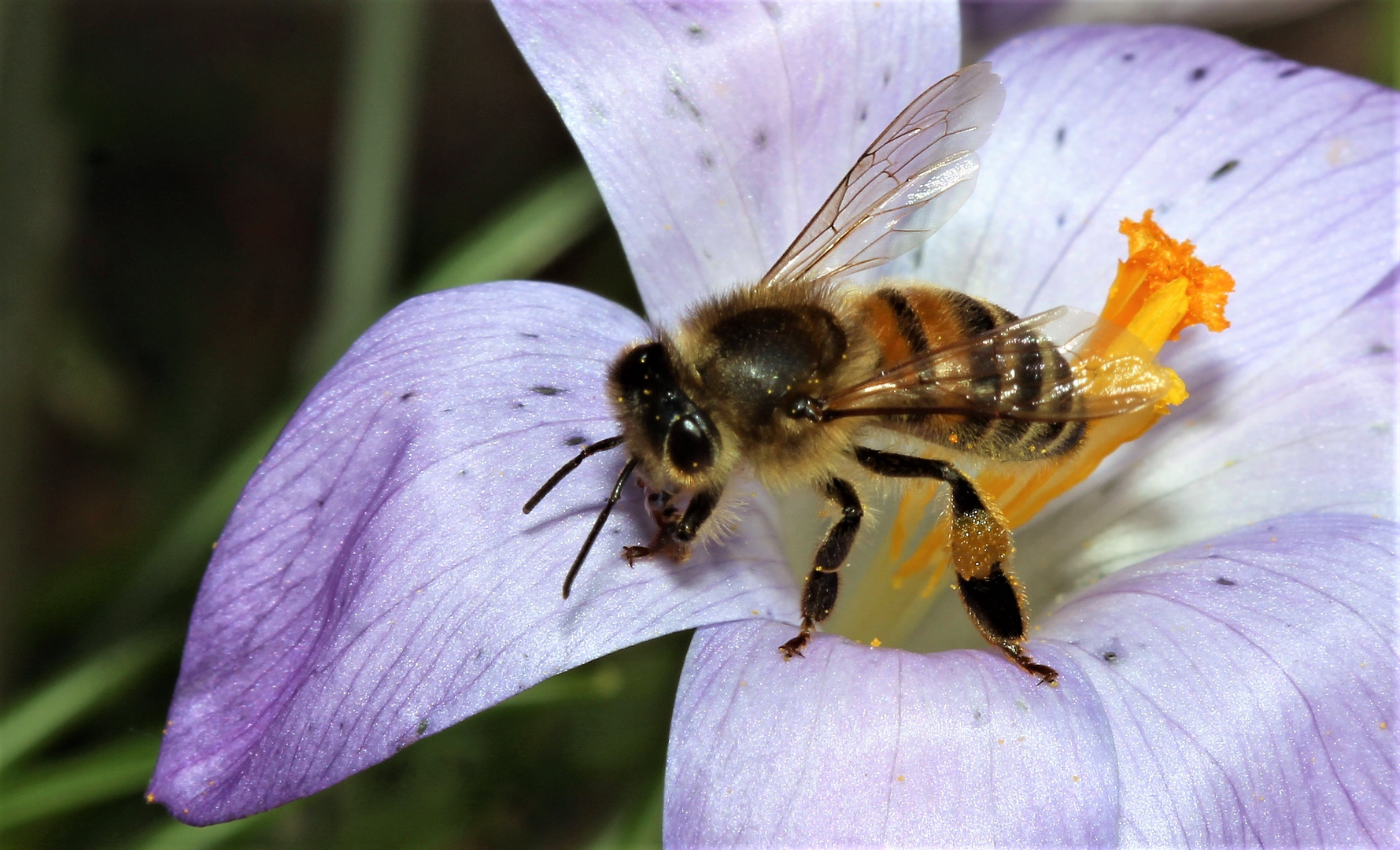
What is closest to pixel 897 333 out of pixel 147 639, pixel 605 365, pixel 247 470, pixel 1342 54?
pixel 605 365

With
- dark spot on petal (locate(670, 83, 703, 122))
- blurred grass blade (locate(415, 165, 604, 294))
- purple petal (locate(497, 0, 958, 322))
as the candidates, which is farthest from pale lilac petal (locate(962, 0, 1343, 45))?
dark spot on petal (locate(670, 83, 703, 122))

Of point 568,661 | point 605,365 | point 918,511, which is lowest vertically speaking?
point 918,511

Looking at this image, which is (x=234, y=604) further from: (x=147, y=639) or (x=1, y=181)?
(x=1, y=181)

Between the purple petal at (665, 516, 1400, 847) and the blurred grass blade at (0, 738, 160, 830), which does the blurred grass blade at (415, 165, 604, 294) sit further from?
the purple petal at (665, 516, 1400, 847)

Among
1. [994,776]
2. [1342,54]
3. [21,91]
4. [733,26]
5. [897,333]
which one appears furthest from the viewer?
[1342,54]

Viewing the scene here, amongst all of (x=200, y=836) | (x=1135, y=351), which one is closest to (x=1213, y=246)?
(x=1135, y=351)

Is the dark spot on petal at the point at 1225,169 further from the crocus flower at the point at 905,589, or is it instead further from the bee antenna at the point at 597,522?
the bee antenna at the point at 597,522
